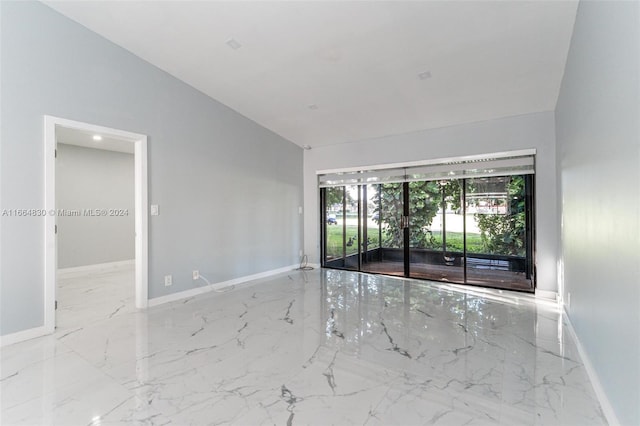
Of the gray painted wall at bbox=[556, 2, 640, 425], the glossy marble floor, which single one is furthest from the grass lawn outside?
the gray painted wall at bbox=[556, 2, 640, 425]

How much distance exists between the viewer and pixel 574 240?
2.78m

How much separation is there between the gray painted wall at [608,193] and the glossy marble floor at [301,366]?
416 mm

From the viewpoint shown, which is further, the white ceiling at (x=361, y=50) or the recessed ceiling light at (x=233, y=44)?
the recessed ceiling light at (x=233, y=44)

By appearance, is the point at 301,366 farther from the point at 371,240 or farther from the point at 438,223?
the point at 371,240

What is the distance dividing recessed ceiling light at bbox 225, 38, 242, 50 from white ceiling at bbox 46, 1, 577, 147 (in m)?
0.04

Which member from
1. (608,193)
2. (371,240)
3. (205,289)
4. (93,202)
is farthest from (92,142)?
(608,193)

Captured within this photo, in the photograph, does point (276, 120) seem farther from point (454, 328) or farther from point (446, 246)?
point (454, 328)

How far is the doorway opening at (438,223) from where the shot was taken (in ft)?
14.4

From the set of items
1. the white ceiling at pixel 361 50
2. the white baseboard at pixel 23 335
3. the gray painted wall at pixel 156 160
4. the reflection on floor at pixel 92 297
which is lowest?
the reflection on floor at pixel 92 297

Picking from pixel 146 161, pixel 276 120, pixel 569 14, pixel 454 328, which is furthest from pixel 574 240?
pixel 146 161

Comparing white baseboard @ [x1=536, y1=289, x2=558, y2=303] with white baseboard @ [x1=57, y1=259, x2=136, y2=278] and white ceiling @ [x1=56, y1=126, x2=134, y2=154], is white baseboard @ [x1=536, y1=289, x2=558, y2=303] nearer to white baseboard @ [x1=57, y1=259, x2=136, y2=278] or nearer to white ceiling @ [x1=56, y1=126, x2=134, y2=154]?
white ceiling @ [x1=56, y1=126, x2=134, y2=154]

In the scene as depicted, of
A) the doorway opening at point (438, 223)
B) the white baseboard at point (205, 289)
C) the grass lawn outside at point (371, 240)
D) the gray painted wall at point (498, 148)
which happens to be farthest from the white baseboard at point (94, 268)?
the gray painted wall at point (498, 148)

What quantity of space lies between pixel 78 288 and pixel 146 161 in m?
2.60

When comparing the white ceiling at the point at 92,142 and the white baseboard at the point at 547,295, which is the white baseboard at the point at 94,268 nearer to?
the white ceiling at the point at 92,142
